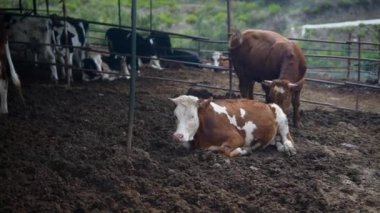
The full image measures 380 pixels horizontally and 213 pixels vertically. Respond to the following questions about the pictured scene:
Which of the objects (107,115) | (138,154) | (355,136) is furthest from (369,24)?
(138,154)

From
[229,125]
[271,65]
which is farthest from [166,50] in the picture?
[229,125]

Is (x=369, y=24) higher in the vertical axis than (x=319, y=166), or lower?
higher

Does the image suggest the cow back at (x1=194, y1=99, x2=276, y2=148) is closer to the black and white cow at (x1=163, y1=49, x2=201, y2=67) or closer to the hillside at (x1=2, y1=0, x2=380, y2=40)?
the black and white cow at (x1=163, y1=49, x2=201, y2=67)

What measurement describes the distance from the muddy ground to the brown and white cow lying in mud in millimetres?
190

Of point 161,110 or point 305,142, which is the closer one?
point 305,142

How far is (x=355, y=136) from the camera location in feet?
29.3

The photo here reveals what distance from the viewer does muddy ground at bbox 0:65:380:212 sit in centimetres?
517

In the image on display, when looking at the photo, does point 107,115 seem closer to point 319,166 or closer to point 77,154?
point 77,154

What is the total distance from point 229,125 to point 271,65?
9.72 ft

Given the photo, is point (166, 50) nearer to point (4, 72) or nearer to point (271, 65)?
point (271, 65)

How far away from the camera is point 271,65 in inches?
391

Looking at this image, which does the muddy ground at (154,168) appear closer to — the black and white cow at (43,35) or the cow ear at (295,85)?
the cow ear at (295,85)

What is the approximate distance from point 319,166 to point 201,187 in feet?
6.27

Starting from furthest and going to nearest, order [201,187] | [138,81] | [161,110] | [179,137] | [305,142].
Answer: [138,81] → [161,110] → [305,142] → [179,137] → [201,187]
